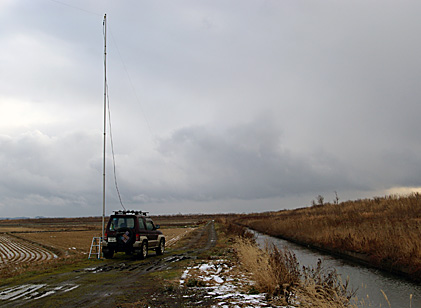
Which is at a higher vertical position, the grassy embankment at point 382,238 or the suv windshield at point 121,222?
the suv windshield at point 121,222

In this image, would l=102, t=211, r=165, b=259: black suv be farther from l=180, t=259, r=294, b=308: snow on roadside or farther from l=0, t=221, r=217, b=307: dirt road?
l=180, t=259, r=294, b=308: snow on roadside

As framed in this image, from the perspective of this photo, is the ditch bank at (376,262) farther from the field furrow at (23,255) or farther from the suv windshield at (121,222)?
the field furrow at (23,255)

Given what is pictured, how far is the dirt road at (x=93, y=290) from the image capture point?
8398 millimetres

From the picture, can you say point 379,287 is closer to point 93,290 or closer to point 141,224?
point 93,290

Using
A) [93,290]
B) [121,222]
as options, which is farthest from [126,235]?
[93,290]

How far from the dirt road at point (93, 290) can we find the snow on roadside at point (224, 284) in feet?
2.99

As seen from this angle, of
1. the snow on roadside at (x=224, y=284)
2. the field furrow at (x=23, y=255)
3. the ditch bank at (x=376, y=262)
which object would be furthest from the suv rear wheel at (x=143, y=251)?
the ditch bank at (x=376, y=262)

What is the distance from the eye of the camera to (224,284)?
10594 millimetres

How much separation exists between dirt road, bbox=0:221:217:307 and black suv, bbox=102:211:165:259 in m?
3.05

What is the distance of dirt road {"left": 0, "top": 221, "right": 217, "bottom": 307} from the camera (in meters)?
8.40

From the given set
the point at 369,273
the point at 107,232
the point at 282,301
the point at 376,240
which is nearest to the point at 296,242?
the point at 376,240

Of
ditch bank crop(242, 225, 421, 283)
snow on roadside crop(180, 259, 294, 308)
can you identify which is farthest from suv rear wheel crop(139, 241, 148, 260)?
ditch bank crop(242, 225, 421, 283)

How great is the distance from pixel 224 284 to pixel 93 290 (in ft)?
13.0

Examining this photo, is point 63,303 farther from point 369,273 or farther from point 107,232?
point 369,273
